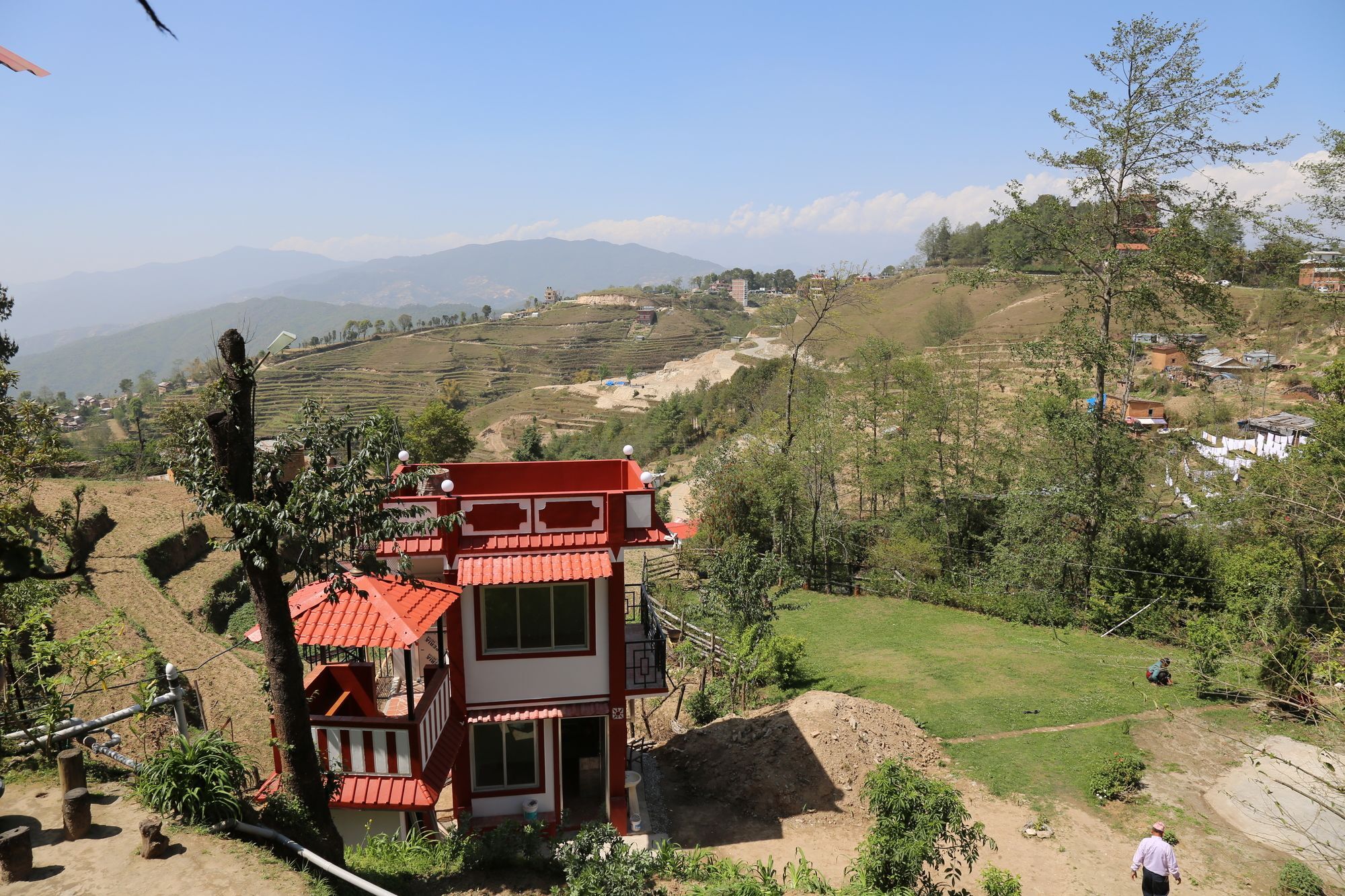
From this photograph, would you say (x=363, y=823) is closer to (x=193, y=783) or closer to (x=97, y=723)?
(x=193, y=783)

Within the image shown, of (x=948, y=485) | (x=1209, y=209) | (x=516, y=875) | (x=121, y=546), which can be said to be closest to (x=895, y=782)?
(x=516, y=875)

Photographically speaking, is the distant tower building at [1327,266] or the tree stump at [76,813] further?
the distant tower building at [1327,266]

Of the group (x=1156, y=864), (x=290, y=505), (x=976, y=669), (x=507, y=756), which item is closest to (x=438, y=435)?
(x=976, y=669)

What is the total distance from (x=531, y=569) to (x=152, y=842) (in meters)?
5.50

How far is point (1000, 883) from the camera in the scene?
959 centimetres

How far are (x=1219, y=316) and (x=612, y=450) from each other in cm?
5972

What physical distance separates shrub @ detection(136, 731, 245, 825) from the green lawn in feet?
41.4

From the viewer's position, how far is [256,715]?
21.9 meters

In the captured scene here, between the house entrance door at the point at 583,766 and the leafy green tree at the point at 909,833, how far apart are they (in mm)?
5449

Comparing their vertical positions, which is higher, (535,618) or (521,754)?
(535,618)

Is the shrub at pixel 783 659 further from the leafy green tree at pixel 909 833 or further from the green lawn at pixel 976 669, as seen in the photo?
the leafy green tree at pixel 909 833

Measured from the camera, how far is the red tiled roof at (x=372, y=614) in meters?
10.1

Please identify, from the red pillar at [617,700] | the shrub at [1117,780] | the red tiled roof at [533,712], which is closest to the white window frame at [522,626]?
the red pillar at [617,700]

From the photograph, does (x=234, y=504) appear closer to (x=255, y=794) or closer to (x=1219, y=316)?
(x=255, y=794)
